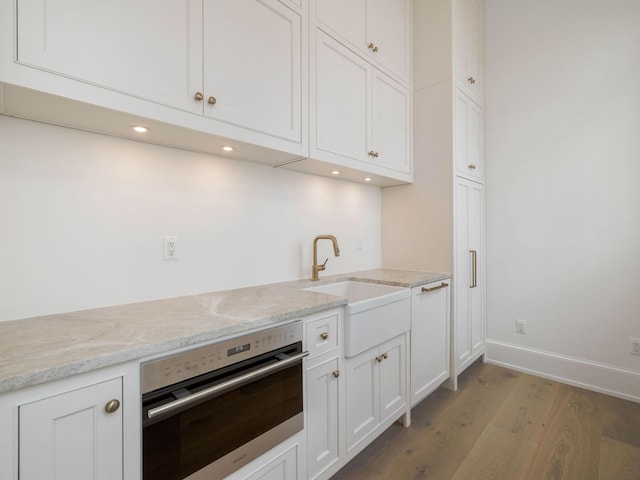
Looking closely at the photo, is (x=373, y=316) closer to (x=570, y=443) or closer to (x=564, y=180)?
(x=570, y=443)

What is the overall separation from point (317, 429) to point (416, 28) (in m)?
2.88

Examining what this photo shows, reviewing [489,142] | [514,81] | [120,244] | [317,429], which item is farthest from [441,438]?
[514,81]

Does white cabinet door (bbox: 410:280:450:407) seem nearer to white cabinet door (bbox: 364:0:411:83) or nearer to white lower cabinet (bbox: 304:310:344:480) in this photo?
white lower cabinet (bbox: 304:310:344:480)

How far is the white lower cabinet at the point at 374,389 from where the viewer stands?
1497mm

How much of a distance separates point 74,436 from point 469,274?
8.50 feet

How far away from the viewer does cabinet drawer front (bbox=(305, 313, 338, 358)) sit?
128 centimetres

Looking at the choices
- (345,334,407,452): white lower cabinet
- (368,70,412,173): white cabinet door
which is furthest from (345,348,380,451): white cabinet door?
(368,70,412,173): white cabinet door

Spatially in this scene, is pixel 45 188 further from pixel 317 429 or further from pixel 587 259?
pixel 587 259

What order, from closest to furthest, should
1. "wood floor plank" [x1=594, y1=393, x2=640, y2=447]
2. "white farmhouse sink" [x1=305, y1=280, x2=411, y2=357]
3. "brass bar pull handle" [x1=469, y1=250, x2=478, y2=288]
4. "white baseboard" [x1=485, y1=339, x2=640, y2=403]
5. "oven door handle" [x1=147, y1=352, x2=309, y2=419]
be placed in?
"oven door handle" [x1=147, y1=352, x2=309, y2=419] < "white farmhouse sink" [x1=305, y1=280, x2=411, y2=357] < "wood floor plank" [x1=594, y1=393, x2=640, y2=447] < "white baseboard" [x1=485, y1=339, x2=640, y2=403] < "brass bar pull handle" [x1=469, y1=250, x2=478, y2=288]

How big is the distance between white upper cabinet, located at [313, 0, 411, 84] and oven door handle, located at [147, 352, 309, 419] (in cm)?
174

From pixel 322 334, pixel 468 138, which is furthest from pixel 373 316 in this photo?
pixel 468 138

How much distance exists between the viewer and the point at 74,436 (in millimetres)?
737

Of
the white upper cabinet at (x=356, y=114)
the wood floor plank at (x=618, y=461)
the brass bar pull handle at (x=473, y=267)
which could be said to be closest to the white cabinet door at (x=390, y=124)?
the white upper cabinet at (x=356, y=114)

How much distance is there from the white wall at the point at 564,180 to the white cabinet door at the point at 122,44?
8.76 feet
